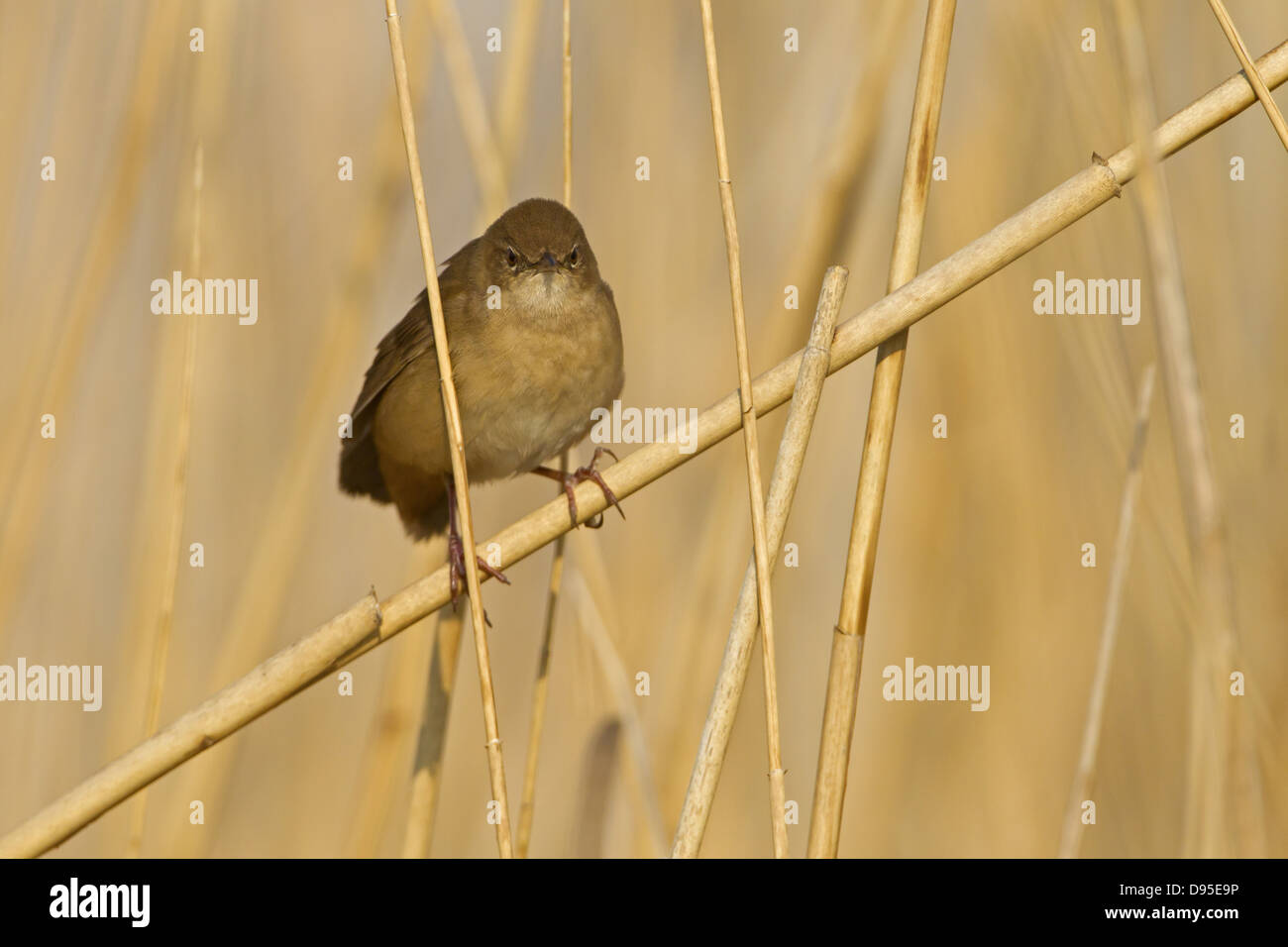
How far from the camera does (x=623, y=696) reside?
8.19 feet

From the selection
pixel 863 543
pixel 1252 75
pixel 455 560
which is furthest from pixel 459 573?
pixel 1252 75

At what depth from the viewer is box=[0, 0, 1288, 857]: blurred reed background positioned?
254 cm

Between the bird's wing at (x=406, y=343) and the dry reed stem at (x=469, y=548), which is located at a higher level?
the bird's wing at (x=406, y=343)

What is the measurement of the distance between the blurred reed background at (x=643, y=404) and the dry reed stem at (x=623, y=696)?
0.04ft

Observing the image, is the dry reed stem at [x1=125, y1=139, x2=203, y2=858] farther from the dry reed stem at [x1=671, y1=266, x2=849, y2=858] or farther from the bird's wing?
the dry reed stem at [x1=671, y1=266, x2=849, y2=858]

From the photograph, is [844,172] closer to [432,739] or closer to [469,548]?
[469,548]

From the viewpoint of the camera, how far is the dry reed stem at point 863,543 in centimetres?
174

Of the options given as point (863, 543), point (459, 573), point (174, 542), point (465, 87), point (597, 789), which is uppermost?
point (465, 87)

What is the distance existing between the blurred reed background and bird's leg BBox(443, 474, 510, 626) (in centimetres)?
15

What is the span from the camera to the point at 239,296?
3.25m

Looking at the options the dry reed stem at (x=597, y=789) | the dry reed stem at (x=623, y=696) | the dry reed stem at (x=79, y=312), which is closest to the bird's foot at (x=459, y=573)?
the dry reed stem at (x=623, y=696)

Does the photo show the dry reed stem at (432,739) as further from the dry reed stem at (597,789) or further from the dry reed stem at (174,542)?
the dry reed stem at (174,542)

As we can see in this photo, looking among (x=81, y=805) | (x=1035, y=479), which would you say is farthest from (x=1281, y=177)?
(x=81, y=805)

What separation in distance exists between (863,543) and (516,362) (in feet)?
3.61
